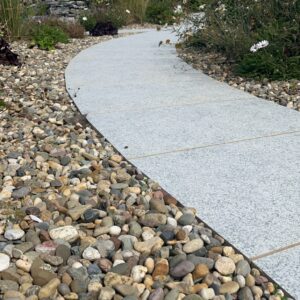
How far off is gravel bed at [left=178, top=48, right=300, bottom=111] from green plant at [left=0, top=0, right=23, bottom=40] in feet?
12.9

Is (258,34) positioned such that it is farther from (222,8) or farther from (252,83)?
(222,8)

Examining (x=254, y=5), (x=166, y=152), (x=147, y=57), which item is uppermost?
(x=254, y=5)

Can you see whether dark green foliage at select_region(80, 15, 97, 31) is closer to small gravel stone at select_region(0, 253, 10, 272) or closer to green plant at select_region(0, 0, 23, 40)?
green plant at select_region(0, 0, 23, 40)

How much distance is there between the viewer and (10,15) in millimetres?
9531

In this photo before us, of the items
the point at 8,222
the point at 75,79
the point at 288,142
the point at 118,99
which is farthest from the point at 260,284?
the point at 75,79

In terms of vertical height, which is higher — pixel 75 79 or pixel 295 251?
pixel 295 251

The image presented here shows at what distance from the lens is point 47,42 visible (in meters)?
9.23

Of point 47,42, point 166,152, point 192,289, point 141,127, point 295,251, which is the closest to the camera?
point 192,289

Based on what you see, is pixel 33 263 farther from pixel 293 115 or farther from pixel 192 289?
pixel 293 115

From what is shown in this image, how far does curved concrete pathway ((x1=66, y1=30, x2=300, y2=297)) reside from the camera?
98.4 inches

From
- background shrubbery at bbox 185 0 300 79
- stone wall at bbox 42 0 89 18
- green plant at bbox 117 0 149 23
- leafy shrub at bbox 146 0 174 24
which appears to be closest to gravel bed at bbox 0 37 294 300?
background shrubbery at bbox 185 0 300 79

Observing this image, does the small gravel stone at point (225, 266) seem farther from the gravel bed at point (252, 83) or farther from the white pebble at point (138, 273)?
the gravel bed at point (252, 83)

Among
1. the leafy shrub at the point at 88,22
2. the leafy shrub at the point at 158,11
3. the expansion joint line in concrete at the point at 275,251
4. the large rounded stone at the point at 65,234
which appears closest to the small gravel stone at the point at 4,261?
the large rounded stone at the point at 65,234

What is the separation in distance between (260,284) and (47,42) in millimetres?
7982
